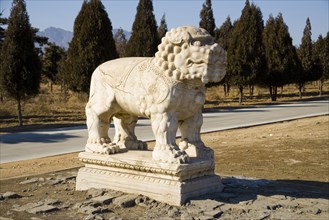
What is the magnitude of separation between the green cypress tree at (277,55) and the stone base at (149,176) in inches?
930

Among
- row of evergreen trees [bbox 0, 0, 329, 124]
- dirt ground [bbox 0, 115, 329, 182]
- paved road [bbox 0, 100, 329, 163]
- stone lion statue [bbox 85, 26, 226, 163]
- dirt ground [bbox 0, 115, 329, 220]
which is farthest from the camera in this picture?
row of evergreen trees [bbox 0, 0, 329, 124]

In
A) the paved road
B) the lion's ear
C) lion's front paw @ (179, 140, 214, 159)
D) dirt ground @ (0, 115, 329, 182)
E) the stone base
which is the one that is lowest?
dirt ground @ (0, 115, 329, 182)

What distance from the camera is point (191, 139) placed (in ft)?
17.8

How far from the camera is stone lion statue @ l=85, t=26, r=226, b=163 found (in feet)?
16.1

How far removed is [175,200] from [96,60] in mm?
14567

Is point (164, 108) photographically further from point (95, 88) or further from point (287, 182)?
point (287, 182)

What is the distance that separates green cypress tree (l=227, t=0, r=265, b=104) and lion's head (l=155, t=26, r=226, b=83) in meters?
22.0

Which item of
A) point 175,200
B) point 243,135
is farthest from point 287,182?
point 243,135

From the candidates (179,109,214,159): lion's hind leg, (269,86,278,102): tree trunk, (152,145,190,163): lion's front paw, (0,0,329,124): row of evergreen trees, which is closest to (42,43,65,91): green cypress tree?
(0,0,329,124): row of evergreen trees

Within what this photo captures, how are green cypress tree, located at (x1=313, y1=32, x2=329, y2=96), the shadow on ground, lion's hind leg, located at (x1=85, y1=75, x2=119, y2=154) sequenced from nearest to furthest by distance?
the shadow on ground < lion's hind leg, located at (x1=85, y1=75, x2=119, y2=154) < green cypress tree, located at (x1=313, y1=32, x2=329, y2=96)

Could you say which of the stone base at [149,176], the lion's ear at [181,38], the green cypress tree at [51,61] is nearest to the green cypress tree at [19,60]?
the stone base at [149,176]

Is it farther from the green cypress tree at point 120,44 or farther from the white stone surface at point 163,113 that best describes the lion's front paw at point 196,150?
the green cypress tree at point 120,44

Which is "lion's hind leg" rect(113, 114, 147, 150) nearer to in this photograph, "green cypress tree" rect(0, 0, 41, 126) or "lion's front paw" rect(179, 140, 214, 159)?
"lion's front paw" rect(179, 140, 214, 159)

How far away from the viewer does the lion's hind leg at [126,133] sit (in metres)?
6.05
